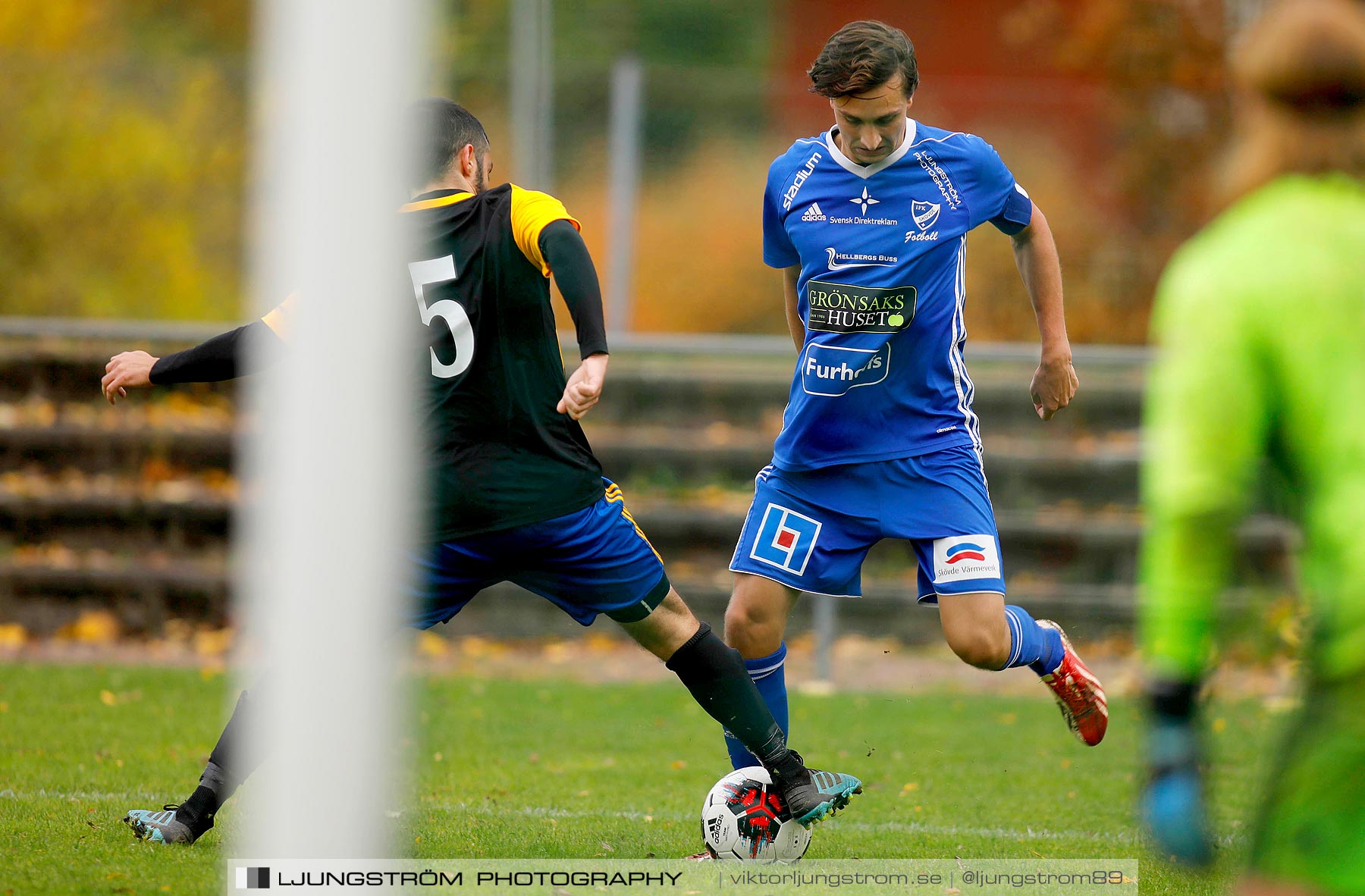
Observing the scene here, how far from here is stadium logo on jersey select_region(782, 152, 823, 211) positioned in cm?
445

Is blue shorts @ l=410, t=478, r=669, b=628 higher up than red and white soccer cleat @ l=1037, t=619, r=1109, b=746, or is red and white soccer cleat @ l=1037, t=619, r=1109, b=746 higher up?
blue shorts @ l=410, t=478, r=669, b=628

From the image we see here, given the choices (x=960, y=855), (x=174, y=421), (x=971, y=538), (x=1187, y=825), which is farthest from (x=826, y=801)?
(x=174, y=421)

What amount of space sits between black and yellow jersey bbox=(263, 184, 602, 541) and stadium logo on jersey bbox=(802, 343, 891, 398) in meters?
0.88

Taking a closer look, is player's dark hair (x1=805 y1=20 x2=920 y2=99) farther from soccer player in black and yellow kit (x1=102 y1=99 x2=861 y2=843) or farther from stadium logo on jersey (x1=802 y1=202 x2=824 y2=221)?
soccer player in black and yellow kit (x1=102 y1=99 x2=861 y2=843)

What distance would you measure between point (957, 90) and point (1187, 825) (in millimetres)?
9888

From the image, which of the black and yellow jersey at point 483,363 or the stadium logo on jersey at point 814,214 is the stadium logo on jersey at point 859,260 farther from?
the black and yellow jersey at point 483,363

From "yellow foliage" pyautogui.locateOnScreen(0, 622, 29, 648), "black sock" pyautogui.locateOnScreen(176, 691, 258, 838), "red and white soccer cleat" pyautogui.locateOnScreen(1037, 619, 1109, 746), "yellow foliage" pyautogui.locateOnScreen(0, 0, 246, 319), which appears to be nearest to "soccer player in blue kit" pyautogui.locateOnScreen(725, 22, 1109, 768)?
"red and white soccer cleat" pyautogui.locateOnScreen(1037, 619, 1109, 746)

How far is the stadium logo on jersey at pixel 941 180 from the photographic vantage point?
4.36 meters

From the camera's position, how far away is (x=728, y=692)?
4.14 m

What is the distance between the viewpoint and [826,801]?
4168 mm

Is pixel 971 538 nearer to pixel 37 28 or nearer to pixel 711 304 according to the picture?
pixel 711 304

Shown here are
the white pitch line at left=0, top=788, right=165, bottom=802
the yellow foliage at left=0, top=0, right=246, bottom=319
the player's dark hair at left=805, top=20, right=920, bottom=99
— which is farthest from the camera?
the yellow foliage at left=0, top=0, right=246, bottom=319

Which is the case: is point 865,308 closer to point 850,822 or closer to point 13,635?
point 850,822

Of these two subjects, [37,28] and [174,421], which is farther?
[37,28]
